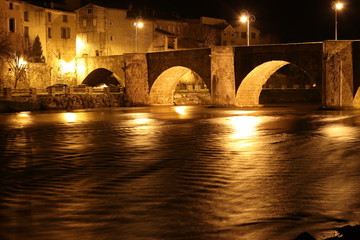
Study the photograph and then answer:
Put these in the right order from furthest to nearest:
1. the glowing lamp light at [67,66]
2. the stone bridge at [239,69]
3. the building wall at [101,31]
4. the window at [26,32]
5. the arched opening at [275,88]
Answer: the building wall at [101,31] < the glowing lamp light at [67,66] < the window at [26,32] < the arched opening at [275,88] < the stone bridge at [239,69]

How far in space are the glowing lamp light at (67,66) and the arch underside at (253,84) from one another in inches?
1058

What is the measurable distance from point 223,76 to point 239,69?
4.65 feet

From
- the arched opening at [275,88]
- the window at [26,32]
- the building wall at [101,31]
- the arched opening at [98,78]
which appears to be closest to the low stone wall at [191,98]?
the arched opening at [275,88]

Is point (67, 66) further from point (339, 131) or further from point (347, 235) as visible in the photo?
point (347, 235)

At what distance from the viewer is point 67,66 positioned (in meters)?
63.1

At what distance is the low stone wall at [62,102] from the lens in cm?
4019

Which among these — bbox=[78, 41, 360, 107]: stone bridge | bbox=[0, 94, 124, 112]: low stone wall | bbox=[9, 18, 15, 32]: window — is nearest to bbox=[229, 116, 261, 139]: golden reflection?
bbox=[78, 41, 360, 107]: stone bridge

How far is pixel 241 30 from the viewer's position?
8625 cm

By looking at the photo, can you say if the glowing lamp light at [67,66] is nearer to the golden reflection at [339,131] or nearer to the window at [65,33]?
the window at [65,33]

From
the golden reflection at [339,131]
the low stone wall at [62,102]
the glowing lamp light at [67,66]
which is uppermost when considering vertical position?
the glowing lamp light at [67,66]

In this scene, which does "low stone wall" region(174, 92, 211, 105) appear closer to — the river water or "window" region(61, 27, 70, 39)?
"window" region(61, 27, 70, 39)

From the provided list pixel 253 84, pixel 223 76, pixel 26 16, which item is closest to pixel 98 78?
pixel 26 16

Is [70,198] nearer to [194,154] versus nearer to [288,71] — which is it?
[194,154]

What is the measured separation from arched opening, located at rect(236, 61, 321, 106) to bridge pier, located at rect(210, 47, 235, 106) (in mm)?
741
